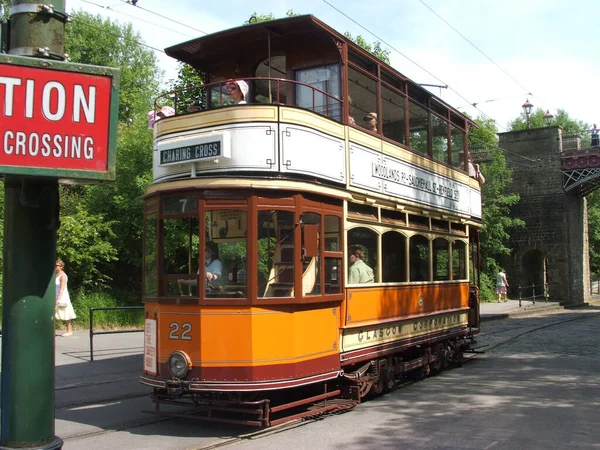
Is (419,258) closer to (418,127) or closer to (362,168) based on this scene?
(418,127)

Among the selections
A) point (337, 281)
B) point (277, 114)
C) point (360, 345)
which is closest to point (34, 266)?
point (277, 114)

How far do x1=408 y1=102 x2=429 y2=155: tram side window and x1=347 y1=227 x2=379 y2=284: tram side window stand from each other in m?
2.47

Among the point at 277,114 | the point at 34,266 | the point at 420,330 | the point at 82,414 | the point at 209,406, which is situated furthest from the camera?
the point at 420,330

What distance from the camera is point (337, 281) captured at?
820 centimetres

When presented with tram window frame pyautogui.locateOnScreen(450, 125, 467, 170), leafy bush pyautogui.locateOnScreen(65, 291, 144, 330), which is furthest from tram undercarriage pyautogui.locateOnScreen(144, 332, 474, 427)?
leafy bush pyautogui.locateOnScreen(65, 291, 144, 330)

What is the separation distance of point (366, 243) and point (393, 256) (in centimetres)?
91

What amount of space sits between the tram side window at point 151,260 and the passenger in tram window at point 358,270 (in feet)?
8.41

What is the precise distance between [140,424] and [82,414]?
1.01 metres

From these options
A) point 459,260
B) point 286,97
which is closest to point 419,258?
point 459,260

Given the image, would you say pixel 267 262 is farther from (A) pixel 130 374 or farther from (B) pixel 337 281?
(A) pixel 130 374

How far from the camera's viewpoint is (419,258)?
35.2 ft

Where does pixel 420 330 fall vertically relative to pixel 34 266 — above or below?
below

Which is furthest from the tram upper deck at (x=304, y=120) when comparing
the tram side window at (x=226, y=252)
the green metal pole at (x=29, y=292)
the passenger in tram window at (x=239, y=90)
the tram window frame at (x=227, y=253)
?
the green metal pole at (x=29, y=292)

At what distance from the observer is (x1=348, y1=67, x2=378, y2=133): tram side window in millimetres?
9031
